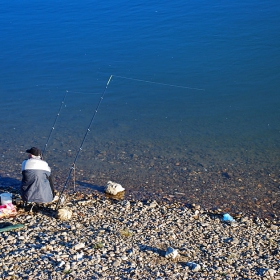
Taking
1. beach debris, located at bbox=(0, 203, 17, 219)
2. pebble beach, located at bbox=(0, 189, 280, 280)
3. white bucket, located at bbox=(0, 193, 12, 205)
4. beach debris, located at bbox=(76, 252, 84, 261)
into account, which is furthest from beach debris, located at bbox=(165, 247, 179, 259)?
white bucket, located at bbox=(0, 193, 12, 205)

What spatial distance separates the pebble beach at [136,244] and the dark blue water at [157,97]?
1.38m

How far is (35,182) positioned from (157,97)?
24.6ft

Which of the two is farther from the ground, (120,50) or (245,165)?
(120,50)

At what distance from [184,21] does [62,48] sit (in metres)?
6.07

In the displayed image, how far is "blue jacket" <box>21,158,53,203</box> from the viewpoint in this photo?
824 cm

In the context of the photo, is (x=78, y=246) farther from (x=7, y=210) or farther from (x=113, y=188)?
(x=113, y=188)

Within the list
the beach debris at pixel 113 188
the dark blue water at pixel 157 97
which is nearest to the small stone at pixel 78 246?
the beach debris at pixel 113 188

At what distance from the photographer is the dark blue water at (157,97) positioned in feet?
36.2

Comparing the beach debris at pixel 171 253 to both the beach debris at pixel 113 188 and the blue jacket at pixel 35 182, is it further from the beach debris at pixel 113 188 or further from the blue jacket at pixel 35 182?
the beach debris at pixel 113 188

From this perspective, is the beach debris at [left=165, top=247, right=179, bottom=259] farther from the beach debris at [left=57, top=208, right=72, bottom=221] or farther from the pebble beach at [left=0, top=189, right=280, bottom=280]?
the beach debris at [left=57, top=208, right=72, bottom=221]

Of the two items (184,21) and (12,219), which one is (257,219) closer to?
(12,219)

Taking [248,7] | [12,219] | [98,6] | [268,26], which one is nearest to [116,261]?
[12,219]

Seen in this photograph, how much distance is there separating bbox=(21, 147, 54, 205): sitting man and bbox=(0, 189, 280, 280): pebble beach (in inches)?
11.6

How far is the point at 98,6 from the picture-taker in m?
26.4
